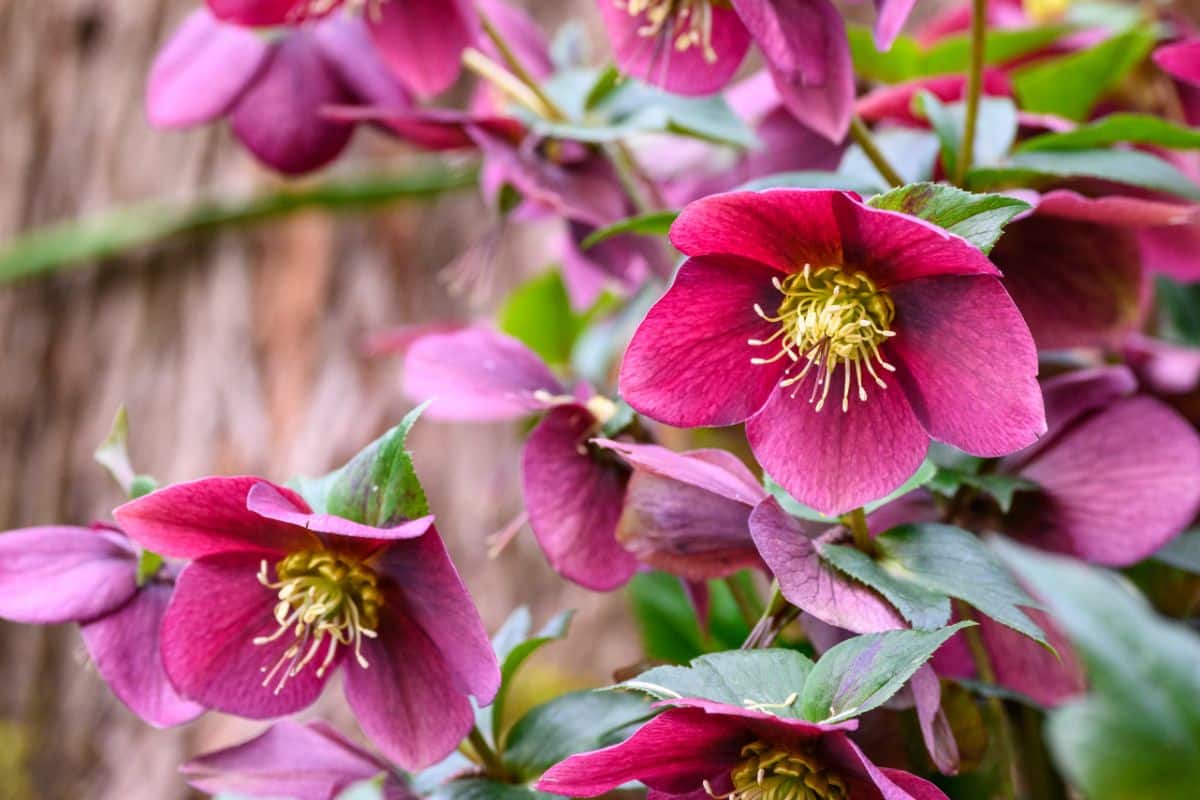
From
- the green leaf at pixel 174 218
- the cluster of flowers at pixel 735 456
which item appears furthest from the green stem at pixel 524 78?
the green leaf at pixel 174 218

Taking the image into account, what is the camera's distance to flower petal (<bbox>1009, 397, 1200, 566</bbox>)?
0.40 metres

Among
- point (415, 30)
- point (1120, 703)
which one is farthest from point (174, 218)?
point (1120, 703)

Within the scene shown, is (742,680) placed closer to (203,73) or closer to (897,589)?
(897,589)

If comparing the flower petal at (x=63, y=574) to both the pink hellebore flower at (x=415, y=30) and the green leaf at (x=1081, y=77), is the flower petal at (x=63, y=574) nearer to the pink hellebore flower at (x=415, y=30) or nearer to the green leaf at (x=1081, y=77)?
the pink hellebore flower at (x=415, y=30)

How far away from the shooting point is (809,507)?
34cm

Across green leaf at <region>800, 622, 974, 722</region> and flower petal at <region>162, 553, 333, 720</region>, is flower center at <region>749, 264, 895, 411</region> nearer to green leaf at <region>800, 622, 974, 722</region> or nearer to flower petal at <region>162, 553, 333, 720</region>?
green leaf at <region>800, 622, 974, 722</region>

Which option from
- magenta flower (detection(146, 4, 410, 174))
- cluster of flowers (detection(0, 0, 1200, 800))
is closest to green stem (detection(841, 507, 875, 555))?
cluster of flowers (detection(0, 0, 1200, 800))

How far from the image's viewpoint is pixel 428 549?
0.34m

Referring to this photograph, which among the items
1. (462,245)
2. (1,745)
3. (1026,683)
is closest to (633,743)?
(1026,683)

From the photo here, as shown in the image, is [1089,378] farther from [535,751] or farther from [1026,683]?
[535,751]

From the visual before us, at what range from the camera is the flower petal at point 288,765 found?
1.23 feet

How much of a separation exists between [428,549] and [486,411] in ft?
0.41

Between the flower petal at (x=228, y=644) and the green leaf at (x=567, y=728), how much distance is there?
0.07m

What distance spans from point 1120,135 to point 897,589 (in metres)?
0.22
